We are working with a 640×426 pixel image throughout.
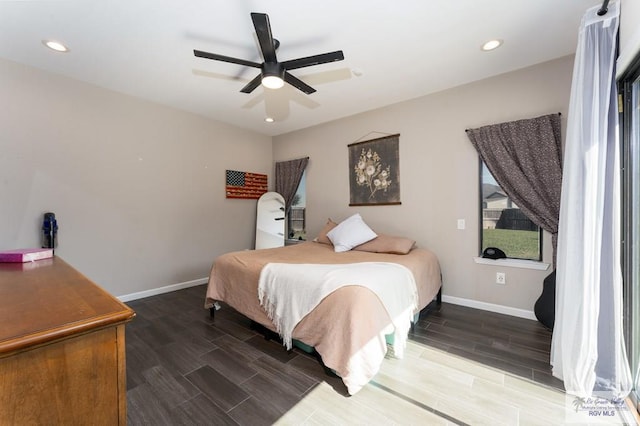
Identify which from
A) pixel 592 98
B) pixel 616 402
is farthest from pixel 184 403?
pixel 592 98

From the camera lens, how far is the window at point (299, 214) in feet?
15.8

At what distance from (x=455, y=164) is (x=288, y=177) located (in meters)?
2.84

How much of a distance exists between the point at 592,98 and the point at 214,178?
4400 millimetres

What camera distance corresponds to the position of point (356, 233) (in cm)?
349

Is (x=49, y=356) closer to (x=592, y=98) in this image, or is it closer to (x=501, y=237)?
(x=592, y=98)

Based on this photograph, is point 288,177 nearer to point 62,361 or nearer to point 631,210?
point 631,210

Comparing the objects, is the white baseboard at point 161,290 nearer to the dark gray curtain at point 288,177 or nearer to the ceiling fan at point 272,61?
the dark gray curtain at point 288,177

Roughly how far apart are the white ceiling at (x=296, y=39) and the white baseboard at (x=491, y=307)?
2.61 meters

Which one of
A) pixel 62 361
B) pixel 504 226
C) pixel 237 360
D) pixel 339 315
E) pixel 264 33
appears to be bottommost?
pixel 237 360

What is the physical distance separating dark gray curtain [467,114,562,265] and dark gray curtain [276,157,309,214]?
2.79 meters

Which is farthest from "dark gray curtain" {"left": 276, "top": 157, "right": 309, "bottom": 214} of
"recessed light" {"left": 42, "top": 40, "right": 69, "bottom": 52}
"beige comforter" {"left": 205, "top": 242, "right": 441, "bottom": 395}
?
"recessed light" {"left": 42, "top": 40, "right": 69, "bottom": 52}

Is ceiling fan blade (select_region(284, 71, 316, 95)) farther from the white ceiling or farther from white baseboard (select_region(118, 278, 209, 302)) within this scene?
white baseboard (select_region(118, 278, 209, 302))

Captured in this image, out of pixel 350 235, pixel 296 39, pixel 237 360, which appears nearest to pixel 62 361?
pixel 237 360

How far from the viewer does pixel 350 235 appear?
11.4 feet
